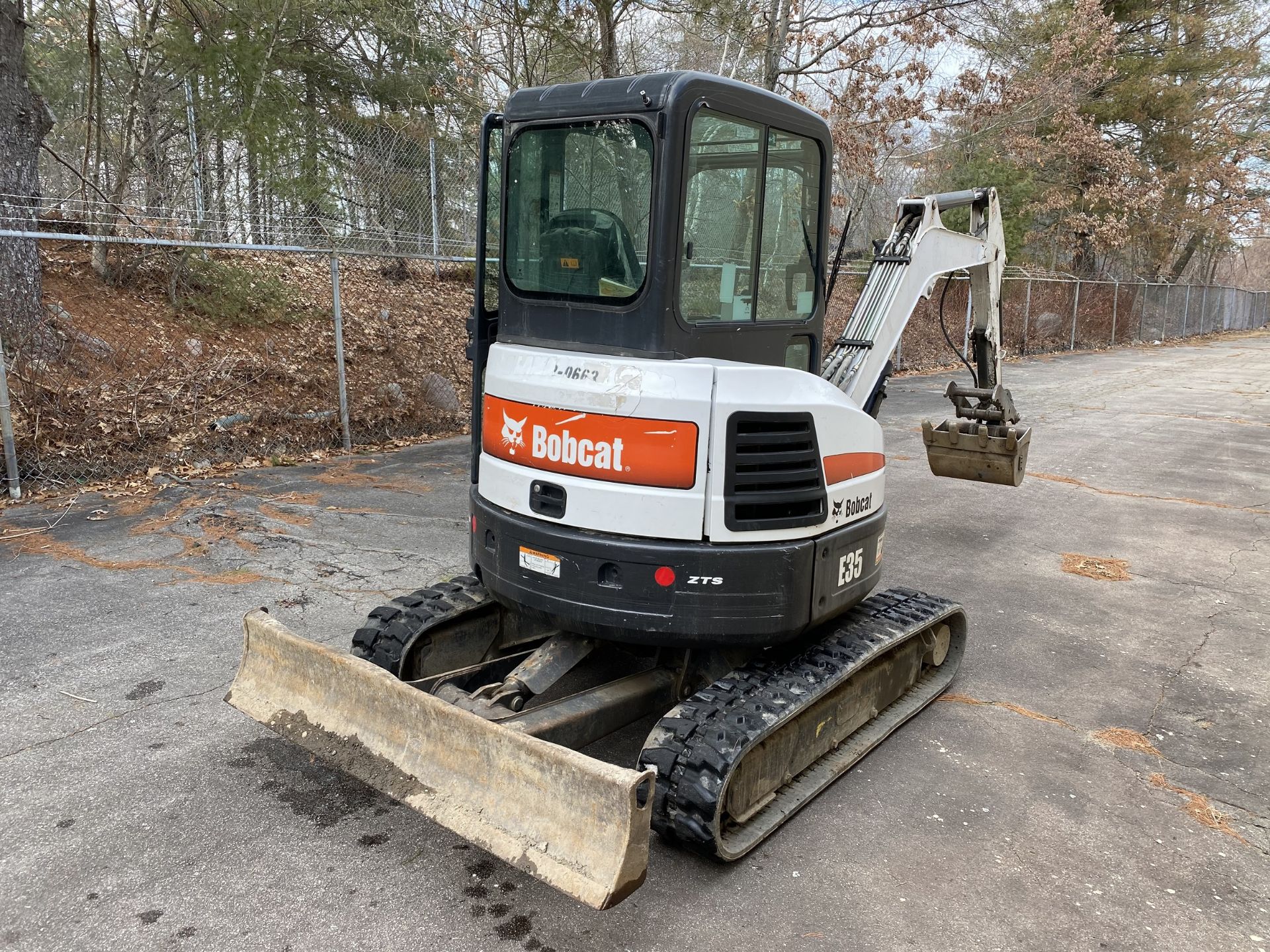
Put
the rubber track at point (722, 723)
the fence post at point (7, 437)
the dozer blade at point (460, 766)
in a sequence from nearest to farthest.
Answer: the dozer blade at point (460, 766)
the rubber track at point (722, 723)
the fence post at point (7, 437)

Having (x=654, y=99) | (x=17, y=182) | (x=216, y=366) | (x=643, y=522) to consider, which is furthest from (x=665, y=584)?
(x=17, y=182)

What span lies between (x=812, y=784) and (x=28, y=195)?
9.23m

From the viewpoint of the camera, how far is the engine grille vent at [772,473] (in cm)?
331

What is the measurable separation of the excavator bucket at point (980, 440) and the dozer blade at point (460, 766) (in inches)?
177

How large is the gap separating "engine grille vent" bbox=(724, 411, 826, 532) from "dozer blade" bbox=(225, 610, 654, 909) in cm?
102

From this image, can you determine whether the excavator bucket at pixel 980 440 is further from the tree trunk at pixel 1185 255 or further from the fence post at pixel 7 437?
the tree trunk at pixel 1185 255

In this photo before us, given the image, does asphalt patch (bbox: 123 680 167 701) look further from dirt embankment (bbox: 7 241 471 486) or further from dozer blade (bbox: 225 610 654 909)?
dirt embankment (bbox: 7 241 471 486)

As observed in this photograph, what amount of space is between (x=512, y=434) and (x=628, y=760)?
1.48 m

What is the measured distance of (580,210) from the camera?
11.5 ft

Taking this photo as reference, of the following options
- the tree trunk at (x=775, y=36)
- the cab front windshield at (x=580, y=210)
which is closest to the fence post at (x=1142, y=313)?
the tree trunk at (x=775, y=36)

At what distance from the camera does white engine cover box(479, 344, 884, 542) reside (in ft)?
10.6

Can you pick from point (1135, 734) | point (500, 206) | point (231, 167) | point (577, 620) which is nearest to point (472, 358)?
point (500, 206)

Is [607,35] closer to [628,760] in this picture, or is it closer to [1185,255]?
[628,760]

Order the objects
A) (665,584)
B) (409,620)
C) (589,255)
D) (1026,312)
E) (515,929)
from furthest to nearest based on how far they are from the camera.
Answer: (1026,312)
(409,620)
(589,255)
(665,584)
(515,929)
